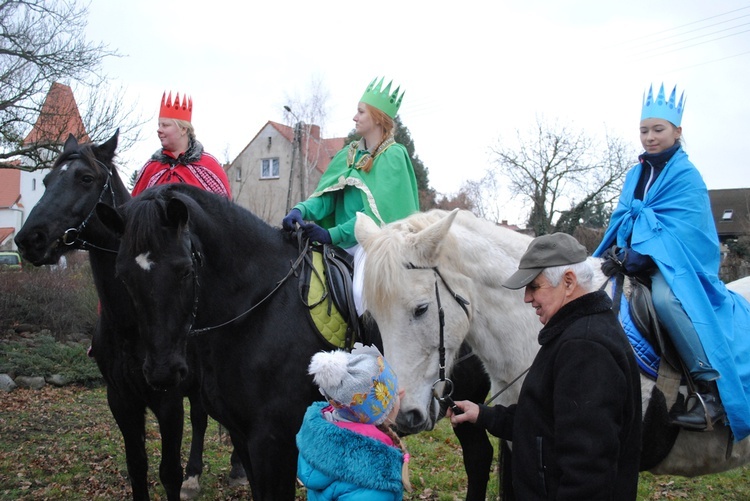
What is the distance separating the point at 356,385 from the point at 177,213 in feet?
4.76

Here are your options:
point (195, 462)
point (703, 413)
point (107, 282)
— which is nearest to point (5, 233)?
point (195, 462)

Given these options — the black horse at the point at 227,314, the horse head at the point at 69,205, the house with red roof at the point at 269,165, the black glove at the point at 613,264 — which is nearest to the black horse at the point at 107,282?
the horse head at the point at 69,205

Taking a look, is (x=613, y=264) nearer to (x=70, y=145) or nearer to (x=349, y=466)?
(x=349, y=466)

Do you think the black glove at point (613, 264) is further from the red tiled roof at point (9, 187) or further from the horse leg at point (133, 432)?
the red tiled roof at point (9, 187)

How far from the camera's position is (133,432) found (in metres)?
4.20

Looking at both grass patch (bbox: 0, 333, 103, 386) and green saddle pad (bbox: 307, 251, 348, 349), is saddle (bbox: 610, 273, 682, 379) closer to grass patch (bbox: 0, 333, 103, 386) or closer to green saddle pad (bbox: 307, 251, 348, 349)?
green saddle pad (bbox: 307, 251, 348, 349)

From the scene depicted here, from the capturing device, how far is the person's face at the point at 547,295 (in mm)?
2033

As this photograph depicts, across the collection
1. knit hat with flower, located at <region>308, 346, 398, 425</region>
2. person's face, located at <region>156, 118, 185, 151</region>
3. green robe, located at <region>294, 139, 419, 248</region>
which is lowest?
knit hat with flower, located at <region>308, 346, 398, 425</region>

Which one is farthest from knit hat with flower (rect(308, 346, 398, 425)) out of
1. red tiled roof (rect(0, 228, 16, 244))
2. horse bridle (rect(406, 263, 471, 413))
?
red tiled roof (rect(0, 228, 16, 244))

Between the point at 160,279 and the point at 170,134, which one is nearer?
the point at 160,279

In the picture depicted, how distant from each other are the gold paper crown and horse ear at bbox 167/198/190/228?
2.02 m

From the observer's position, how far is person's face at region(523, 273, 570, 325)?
203cm

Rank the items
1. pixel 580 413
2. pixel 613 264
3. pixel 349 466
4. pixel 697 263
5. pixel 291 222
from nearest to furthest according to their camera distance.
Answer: pixel 580 413 < pixel 349 466 < pixel 697 263 < pixel 613 264 < pixel 291 222

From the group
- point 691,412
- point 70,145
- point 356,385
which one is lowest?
point 691,412
